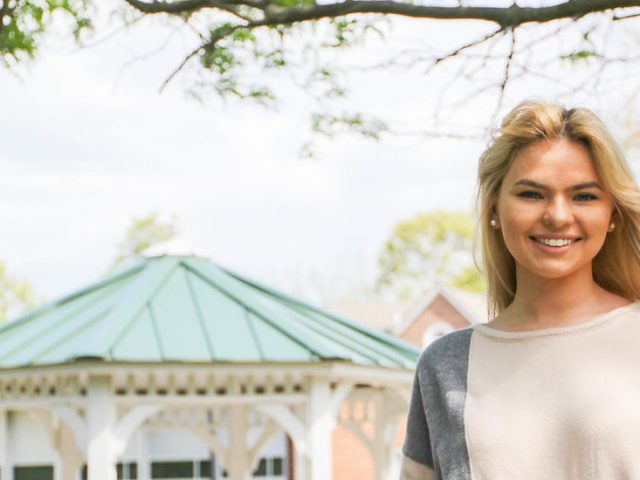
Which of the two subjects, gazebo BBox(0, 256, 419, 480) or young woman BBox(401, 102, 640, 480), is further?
gazebo BBox(0, 256, 419, 480)

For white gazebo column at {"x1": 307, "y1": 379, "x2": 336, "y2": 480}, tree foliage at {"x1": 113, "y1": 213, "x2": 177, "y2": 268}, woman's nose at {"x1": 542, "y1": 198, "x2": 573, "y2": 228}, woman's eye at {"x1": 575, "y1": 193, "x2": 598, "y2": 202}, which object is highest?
tree foliage at {"x1": 113, "y1": 213, "x2": 177, "y2": 268}

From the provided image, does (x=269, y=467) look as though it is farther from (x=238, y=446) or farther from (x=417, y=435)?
(x=417, y=435)

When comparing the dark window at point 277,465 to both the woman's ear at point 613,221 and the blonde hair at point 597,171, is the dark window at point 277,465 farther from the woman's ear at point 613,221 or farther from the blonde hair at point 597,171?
the woman's ear at point 613,221

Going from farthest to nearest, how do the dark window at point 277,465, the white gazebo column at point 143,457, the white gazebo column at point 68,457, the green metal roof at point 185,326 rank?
the dark window at point 277,465 < the white gazebo column at point 143,457 < the white gazebo column at point 68,457 < the green metal roof at point 185,326

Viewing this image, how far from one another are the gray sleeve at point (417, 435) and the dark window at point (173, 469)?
17.8 meters

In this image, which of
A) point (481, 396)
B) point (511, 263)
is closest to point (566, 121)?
point (511, 263)

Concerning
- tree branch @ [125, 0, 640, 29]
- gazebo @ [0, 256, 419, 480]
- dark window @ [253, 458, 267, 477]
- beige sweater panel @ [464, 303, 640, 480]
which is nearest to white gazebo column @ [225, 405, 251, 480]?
gazebo @ [0, 256, 419, 480]

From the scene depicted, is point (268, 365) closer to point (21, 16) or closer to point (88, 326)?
point (88, 326)

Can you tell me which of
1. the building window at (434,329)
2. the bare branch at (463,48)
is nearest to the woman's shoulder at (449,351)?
the bare branch at (463,48)

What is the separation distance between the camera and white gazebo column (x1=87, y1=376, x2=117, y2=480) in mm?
10109

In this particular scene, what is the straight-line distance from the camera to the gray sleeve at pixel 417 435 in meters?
2.45

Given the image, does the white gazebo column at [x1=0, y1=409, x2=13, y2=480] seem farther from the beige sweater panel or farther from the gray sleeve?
the beige sweater panel

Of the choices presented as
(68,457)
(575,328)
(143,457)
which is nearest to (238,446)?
(68,457)

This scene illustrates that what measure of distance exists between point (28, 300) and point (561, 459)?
43.0 metres
